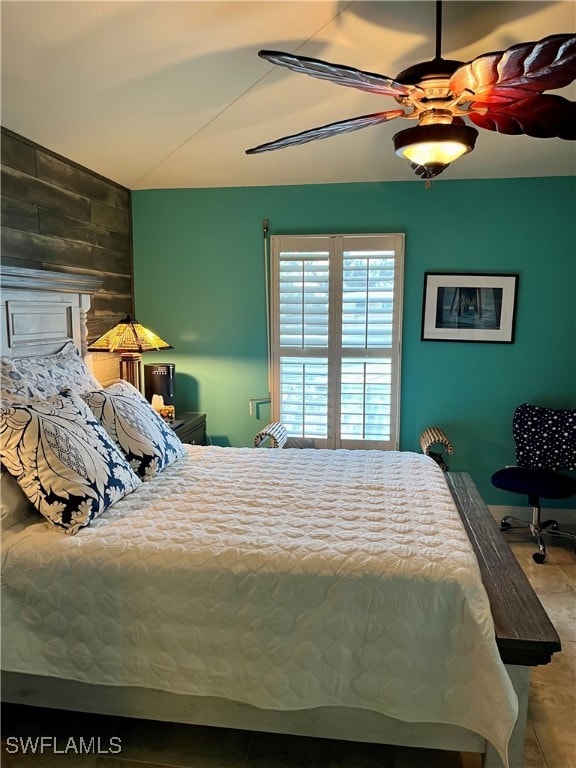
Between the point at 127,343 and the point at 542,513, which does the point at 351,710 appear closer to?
the point at 127,343

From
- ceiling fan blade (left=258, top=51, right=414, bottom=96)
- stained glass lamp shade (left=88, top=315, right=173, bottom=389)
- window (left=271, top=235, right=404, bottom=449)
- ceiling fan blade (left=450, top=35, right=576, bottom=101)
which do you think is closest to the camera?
ceiling fan blade (left=450, top=35, right=576, bottom=101)

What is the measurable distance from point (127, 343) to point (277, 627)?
2058 mm

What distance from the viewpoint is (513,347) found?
379cm

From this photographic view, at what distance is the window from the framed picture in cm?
24

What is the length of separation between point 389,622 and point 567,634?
4.83 feet

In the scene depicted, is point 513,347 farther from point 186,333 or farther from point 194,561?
point 194,561

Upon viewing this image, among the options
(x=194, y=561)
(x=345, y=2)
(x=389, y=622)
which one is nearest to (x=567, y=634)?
(x=389, y=622)

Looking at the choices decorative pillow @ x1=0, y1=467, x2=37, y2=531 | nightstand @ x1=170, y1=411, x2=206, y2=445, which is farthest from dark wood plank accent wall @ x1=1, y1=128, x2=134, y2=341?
decorative pillow @ x1=0, y1=467, x2=37, y2=531

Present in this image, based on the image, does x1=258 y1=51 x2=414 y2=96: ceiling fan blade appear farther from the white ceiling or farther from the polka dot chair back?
the polka dot chair back

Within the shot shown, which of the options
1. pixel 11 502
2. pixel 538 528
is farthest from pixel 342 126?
pixel 538 528

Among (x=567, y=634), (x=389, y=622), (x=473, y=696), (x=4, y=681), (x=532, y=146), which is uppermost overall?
(x=532, y=146)

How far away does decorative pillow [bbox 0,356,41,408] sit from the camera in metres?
2.23

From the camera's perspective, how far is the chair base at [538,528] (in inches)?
134

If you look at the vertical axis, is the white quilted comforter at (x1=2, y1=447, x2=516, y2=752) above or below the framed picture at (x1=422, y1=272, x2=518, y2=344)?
below
